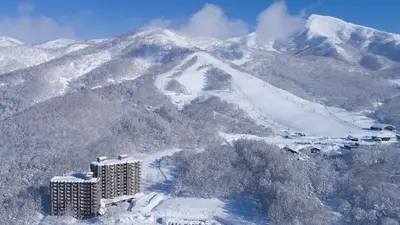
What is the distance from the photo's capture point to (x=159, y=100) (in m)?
58.2

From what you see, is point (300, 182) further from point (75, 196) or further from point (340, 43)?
point (340, 43)

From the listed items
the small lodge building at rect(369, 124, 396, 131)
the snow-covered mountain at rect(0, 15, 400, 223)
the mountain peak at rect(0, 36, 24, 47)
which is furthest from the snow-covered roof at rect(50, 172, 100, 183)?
the mountain peak at rect(0, 36, 24, 47)

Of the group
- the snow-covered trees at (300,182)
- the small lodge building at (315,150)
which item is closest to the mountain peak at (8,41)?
the snow-covered trees at (300,182)

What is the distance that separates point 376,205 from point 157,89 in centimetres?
4340

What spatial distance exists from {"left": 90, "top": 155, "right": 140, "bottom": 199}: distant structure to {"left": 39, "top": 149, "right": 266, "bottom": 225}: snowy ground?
2.64 feet

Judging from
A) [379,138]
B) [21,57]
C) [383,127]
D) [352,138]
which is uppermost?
[21,57]

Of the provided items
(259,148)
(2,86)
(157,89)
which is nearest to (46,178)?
(259,148)

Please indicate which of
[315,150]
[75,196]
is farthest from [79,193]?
[315,150]

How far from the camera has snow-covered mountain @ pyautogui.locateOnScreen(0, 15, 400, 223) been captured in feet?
135

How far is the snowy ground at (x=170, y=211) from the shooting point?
25.7m

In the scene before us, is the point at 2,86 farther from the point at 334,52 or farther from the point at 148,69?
the point at 334,52

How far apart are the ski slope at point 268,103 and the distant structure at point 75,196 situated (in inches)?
1130

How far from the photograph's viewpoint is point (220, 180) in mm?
30172

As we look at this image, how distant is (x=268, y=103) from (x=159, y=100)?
1510 centimetres
